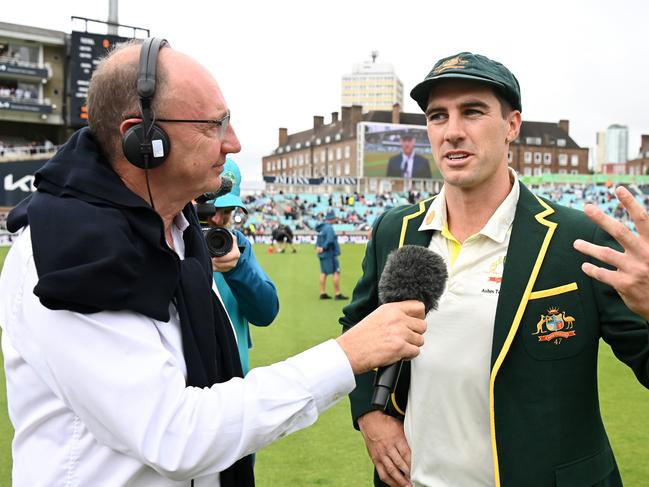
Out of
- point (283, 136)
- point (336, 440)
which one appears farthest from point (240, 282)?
point (283, 136)

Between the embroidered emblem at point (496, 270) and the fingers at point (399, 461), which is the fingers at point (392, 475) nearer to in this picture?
the fingers at point (399, 461)

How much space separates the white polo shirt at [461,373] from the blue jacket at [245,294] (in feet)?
4.31

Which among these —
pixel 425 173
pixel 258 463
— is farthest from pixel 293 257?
pixel 425 173

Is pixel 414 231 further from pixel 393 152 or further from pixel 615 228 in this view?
pixel 393 152

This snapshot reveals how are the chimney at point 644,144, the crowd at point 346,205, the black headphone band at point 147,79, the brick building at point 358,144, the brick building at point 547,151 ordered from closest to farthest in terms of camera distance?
1. the black headphone band at point 147,79
2. the crowd at point 346,205
3. the brick building at point 358,144
4. the brick building at point 547,151
5. the chimney at point 644,144

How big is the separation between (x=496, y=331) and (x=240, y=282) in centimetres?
170

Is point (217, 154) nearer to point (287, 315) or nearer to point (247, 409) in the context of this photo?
point (247, 409)

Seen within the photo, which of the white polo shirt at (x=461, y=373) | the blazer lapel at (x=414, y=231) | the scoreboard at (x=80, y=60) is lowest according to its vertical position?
the white polo shirt at (x=461, y=373)

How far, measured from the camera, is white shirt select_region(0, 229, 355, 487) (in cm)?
138

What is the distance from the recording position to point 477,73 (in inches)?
90.1

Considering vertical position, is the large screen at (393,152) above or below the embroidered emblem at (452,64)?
above

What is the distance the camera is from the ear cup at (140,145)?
161 centimetres

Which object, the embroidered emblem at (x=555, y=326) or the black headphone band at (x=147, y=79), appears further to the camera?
the embroidered emblem at (x=555, y=326)

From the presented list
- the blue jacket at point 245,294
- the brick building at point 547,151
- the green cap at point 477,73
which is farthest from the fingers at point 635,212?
the brick building at point 547,151
